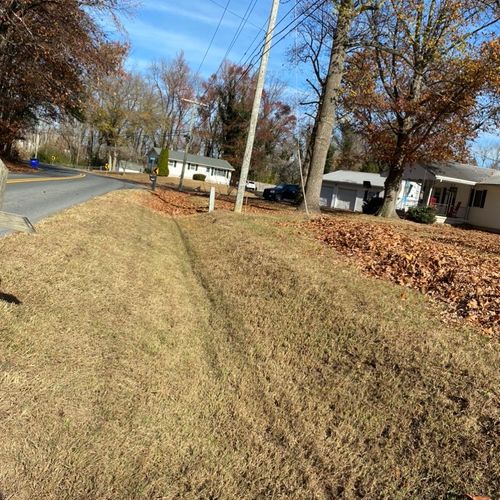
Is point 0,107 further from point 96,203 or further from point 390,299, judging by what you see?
point 390,299

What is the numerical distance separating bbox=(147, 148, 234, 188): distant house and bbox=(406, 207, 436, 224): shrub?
50.6 m

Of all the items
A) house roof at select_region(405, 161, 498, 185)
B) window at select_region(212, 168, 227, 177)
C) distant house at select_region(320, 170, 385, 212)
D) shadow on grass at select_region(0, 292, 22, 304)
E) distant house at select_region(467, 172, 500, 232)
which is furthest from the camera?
window at select_region(212, 168, 227, 177)

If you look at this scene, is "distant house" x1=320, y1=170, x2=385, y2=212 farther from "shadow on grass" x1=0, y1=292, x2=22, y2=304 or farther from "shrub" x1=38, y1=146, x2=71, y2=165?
"shrub" x1=38, y1=146, x2=71, y2=165

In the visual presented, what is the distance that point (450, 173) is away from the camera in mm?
31203

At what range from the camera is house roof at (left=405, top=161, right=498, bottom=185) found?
30016 millimetres

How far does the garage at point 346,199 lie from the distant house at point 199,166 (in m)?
33.2

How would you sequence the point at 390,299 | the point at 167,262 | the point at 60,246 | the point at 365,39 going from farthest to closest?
the point at 365,39 → the point at 167,262 → the point at 60,246 → the point at 390,299

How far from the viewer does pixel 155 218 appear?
15531 millimetres

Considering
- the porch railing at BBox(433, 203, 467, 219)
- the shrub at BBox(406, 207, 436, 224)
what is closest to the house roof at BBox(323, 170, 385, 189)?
the porch railing at BBox(433, 203, 467, 219)

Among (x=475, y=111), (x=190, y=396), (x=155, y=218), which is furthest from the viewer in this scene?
(x=475, y=111)

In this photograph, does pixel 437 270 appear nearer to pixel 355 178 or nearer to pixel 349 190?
pixel 349 190

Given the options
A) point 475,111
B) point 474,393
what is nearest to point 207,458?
point 474,393

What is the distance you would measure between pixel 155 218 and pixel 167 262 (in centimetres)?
638

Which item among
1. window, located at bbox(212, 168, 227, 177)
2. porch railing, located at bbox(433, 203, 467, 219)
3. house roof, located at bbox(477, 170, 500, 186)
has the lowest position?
porch railing, located at bbox(433, 203, 467, 219)
